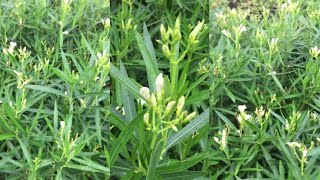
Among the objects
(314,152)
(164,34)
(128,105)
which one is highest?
(164,34)

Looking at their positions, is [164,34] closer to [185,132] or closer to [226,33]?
[185,132]

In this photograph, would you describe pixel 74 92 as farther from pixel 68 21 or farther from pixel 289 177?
pixel 289 177

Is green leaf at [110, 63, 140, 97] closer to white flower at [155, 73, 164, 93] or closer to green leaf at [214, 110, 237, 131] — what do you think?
white flower at [155, 73, 164, 93]

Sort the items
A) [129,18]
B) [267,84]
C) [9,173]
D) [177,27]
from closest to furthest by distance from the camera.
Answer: [177,27] → [129,18] → [9,173] → [267,84]

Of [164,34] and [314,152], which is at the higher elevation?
[164,34]

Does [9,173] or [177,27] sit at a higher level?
[177,27]

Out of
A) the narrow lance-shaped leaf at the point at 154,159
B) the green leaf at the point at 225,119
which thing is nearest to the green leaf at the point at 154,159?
the narrow lance-shaped leaf at the point at 154,159

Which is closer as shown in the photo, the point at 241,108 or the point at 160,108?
the point at 160,108

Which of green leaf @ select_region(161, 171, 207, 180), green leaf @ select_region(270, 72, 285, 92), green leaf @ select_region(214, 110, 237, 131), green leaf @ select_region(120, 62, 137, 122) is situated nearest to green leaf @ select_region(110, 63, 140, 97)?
green leaf @ select_region(120, 62, 137, 122)

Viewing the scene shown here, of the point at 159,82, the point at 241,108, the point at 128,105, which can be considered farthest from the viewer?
the point at 241,108

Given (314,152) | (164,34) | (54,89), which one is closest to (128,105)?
(164,34)

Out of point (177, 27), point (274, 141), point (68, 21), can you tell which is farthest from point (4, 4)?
point (274, 141)
